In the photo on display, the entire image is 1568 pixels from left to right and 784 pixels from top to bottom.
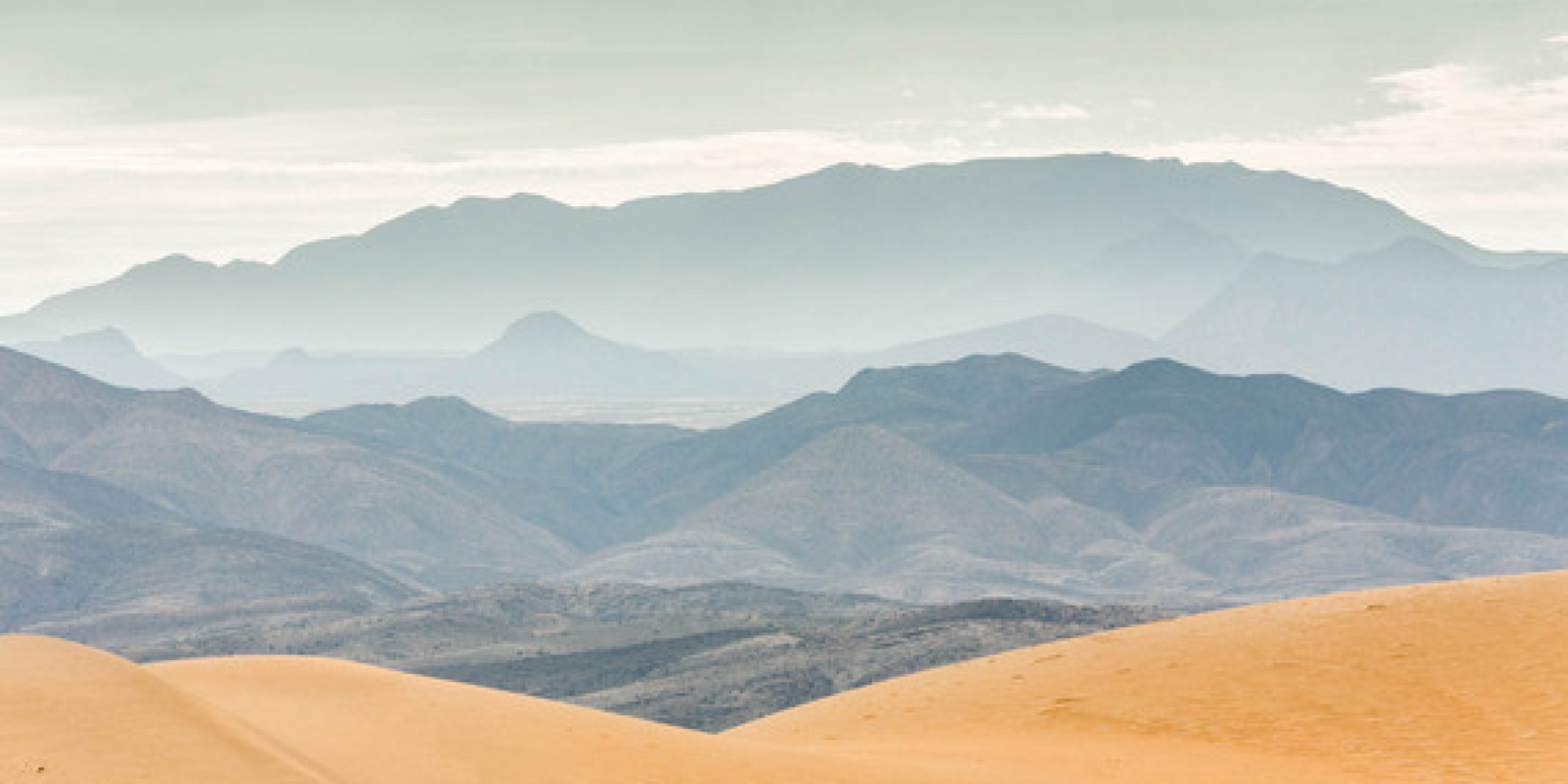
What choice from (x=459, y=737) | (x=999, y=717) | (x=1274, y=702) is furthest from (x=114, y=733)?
(x=1274, y=702)

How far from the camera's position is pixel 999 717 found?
3303cm

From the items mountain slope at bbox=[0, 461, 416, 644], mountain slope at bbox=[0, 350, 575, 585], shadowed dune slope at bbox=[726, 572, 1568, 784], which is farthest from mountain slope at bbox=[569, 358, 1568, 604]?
shadowed dune slope at bbox=[726, 572, 1568, 784]

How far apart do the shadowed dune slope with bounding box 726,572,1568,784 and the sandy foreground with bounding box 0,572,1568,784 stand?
2.6 inches

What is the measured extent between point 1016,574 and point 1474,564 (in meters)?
40.4

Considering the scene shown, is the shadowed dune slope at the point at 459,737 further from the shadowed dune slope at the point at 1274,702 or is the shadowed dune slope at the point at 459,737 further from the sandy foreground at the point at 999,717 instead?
the shadowed dune slope at the point at 1274,702

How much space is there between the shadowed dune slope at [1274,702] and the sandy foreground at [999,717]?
0.07m

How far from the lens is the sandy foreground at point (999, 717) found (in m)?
18.2

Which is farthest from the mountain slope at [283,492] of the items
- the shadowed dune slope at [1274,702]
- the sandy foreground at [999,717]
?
the sandy foreground at [999,717]

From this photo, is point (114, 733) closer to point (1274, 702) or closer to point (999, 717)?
point (999, 717)

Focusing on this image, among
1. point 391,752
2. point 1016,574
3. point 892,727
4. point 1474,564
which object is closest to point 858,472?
point 1016,574

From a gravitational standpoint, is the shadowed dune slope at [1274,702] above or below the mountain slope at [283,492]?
above

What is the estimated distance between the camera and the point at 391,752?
21.9m

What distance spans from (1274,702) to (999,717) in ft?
15.9

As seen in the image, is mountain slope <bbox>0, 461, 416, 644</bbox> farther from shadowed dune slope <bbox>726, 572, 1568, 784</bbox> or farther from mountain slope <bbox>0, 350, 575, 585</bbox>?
shadowed dune slope <bbox>726, 572, 1568, 784</bbox>
